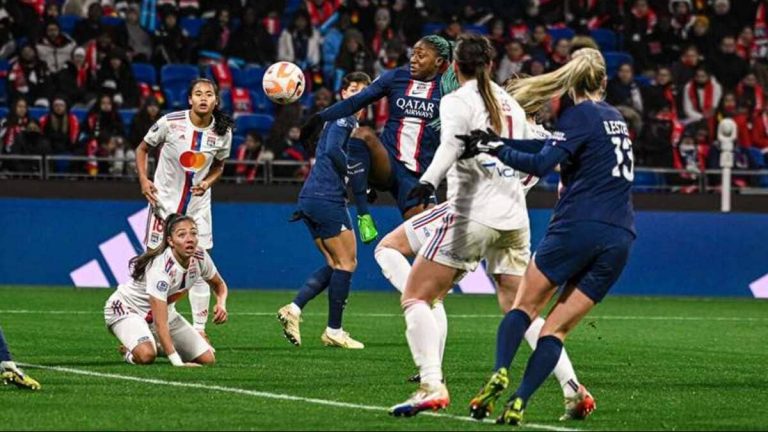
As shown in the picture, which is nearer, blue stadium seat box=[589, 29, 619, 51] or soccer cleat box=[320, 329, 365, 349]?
soccer cleat box=[320, 329, 365, 349]

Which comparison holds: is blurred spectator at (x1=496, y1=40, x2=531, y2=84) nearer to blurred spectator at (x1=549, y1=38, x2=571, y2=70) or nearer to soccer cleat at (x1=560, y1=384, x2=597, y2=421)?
blurred spectator at (x1=549, y1=38, x2=571, y2=70)

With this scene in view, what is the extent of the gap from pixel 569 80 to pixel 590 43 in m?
0.36

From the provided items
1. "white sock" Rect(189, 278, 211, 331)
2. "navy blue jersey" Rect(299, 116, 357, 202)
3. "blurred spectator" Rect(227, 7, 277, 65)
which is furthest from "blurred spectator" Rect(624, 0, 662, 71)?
"white sock" Rect(189, 278, 211, 331)

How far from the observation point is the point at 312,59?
25766mm

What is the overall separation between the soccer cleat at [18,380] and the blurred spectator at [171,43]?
15.8 meters

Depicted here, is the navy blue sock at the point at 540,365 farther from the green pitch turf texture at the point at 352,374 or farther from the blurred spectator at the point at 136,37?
the blurred spectator at the point at 136,37

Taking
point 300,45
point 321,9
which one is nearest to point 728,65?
point 321,9

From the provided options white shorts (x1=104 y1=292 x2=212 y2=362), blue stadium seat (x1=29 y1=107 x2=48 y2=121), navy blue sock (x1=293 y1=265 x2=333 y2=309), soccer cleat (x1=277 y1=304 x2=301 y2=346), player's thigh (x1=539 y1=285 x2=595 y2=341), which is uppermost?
player's thigh (x1=539 y1=285 x2=595 y2=341)

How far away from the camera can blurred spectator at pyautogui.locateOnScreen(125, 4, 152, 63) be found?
83.8ft

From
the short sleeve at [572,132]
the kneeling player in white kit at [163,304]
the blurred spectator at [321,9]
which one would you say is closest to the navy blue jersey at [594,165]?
the short sleeve at [572,132]

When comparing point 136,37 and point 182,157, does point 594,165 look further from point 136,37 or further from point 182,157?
point 136,37

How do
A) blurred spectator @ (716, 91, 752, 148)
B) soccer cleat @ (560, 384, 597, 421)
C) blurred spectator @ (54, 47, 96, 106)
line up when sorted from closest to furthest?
1. soccer cleat @ (560, 384, 597, 421)
2. blurred spectator @ (54, 47, 96, 106)
3. blurred spectator @ (716, 91, 752, 148)

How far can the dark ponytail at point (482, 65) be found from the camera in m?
8.98

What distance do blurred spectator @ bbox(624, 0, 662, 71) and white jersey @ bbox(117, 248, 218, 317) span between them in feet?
53.1
